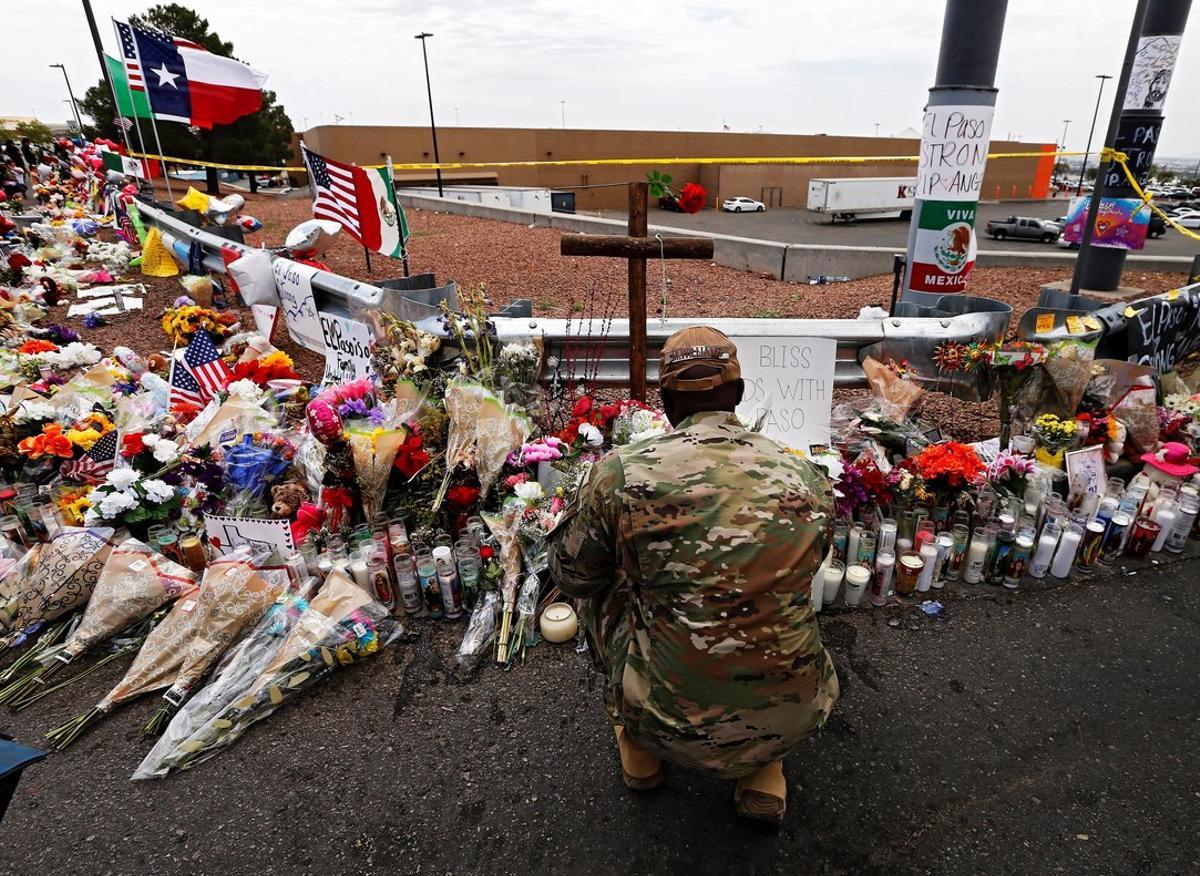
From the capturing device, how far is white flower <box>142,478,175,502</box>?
136 inches

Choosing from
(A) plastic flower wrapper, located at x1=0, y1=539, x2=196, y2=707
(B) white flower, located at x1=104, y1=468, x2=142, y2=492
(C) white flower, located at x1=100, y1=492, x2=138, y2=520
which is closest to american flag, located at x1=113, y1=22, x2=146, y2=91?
(B) white flower, located at x1=104, y1=468, x2=142, y2=492

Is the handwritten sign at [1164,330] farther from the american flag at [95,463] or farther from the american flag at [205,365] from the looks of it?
the american flag at [95,463]

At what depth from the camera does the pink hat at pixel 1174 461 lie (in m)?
3.56

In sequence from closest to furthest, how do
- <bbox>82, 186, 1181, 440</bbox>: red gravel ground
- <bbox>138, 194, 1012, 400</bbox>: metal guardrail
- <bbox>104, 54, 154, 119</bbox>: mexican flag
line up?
<bbox>138, 194, 1012, 400</bbox>: metal guardrail, <bbox>82, 186, 1181, 440</bbox>: red gravel ground, <bbox>104, 54, 154, 119</bbox>: mexican flag

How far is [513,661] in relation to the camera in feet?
9.51

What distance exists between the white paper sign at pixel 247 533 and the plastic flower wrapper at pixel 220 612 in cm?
29

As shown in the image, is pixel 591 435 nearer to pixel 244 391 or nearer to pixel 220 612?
pixel 220 612

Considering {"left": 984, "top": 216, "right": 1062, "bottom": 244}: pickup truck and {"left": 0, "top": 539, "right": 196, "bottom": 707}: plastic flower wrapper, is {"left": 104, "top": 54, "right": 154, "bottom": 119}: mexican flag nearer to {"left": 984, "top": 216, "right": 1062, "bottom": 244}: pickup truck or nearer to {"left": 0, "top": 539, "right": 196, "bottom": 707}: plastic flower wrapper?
{"left": 0, "top": 539, "right": 196, "bottom": 707}: plastic flower wrapper

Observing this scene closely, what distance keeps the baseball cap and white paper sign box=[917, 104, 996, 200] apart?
565 cm

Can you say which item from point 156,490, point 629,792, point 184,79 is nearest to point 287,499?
point 156,490

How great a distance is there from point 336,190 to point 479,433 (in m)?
5.61

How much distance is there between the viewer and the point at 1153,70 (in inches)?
300

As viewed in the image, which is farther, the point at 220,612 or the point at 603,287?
the point at 603,287

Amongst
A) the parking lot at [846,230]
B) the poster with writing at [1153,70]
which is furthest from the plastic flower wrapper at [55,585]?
the parking lot at [846,230]
